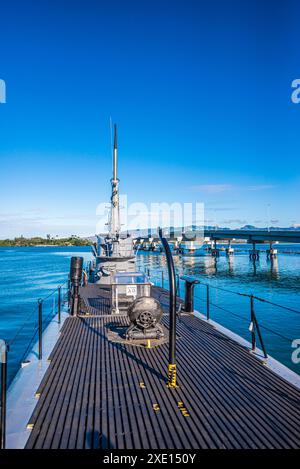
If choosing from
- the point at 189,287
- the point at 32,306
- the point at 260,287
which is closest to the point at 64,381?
the point at 189,287

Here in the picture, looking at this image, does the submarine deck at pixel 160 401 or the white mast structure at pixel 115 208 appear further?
the white mast structure at pixel 115 208

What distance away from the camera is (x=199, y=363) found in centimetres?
770

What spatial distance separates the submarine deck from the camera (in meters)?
4.68

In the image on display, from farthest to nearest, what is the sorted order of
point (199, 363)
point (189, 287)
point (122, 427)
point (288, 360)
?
point (288, 360)
point (189, 287)
point (199, 363)
point (122, 427)

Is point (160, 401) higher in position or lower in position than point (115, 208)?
lower

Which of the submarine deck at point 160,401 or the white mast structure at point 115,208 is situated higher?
the white mast structure at point 115,208

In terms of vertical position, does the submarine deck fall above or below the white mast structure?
below

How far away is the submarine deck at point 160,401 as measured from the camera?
468 centimetres

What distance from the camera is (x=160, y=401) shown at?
5785 mm

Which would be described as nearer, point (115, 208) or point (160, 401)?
point (160, 401)

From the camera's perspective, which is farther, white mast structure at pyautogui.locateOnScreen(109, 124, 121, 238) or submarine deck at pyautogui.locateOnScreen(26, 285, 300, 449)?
white mast structure at pyautogui.locateOnScreen(109, 124, 121, 238)
